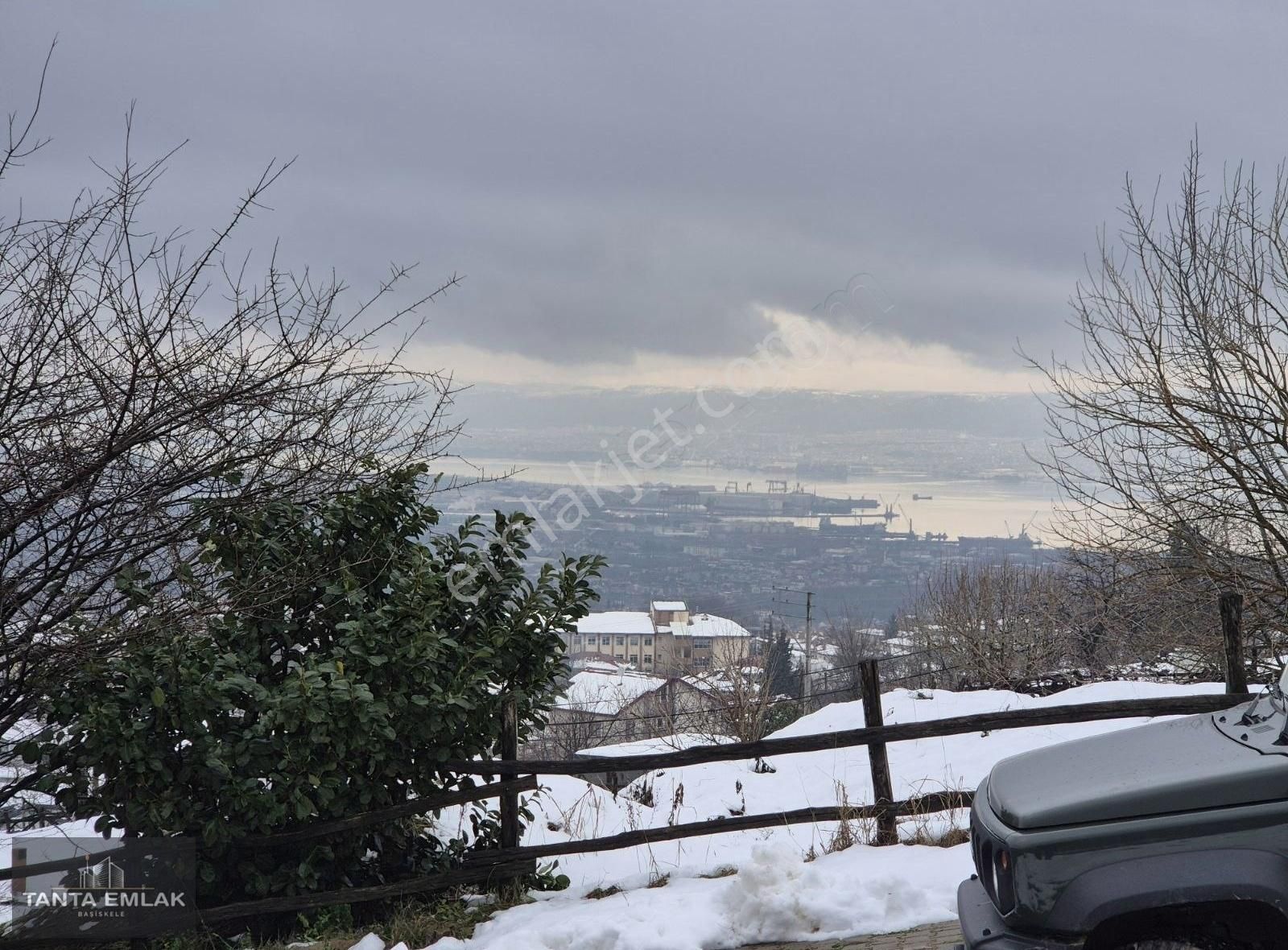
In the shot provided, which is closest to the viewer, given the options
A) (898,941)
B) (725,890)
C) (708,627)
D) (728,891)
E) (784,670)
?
(898,941)

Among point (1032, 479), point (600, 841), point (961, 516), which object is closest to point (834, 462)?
point (961, 516)

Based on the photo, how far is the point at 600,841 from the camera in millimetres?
6527

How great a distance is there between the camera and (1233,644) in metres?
7.01

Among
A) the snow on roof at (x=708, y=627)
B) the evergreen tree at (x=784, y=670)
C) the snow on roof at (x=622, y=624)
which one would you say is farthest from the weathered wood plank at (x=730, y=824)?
the snow on roof at (x=622, y=624)

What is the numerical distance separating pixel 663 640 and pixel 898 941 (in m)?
35.9

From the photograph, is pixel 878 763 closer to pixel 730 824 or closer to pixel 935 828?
pixel 935 828

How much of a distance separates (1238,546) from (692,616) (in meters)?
26.9

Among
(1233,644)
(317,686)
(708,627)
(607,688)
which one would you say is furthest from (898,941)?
(607,688)

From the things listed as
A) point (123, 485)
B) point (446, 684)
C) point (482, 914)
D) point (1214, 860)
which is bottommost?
point (482, 914)

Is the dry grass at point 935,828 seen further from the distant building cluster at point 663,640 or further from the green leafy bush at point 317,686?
the distant building cluster at point 663,640

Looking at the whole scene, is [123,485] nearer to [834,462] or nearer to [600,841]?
[600,841]

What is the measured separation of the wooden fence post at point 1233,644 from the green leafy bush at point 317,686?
4612 millimetres

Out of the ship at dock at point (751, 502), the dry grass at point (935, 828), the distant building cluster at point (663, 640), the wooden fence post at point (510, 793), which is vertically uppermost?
the ship at dock at point (751, 502)

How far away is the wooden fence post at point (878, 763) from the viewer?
21.6 ft
